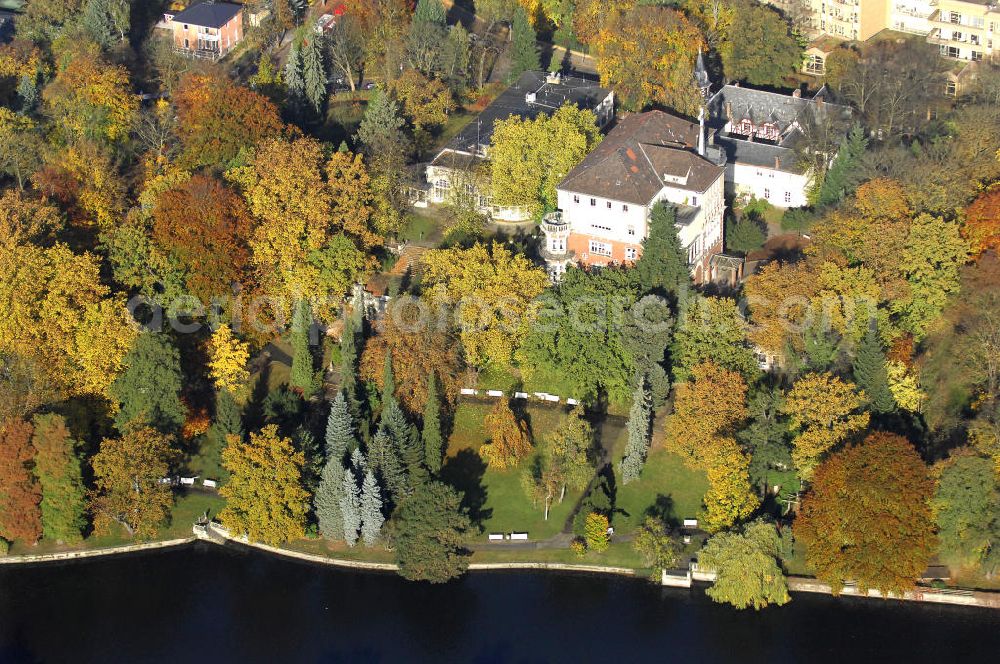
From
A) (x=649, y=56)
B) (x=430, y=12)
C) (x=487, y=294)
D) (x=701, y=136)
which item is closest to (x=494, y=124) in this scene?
(x=649, y=56)

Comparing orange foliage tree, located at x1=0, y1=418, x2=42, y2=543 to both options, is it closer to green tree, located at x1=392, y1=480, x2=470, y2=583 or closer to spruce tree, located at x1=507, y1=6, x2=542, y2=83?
green tree, located at x1=392, y1=480, x2=470, y2=583

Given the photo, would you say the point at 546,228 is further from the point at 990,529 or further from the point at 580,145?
the point at 990,529

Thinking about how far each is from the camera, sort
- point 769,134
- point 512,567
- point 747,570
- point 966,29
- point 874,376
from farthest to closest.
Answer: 1. point 966,29
2. point 769,134
3. point 874,376
4. point 512,567
5. point 747,570

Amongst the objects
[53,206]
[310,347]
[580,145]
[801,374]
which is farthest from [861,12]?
[53,206]

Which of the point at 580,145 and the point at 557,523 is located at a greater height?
the point at 580,145

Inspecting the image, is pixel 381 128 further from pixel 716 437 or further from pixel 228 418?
pixel 716 437
